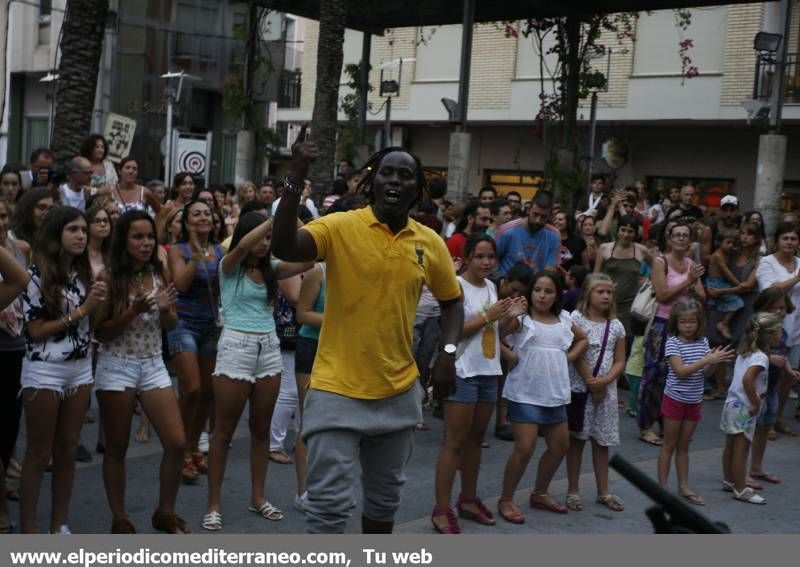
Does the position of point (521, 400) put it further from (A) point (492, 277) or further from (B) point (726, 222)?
(B) point (726, 222)

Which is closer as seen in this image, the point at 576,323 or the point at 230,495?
the point at 230,495

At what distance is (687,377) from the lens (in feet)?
23.6

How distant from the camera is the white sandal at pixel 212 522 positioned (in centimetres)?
594

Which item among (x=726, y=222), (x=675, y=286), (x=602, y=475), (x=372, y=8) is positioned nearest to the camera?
(x=602, y=475)

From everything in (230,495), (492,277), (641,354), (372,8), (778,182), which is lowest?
(230,495)

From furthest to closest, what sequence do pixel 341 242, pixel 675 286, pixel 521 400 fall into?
pixel 675 286, pixel 521 400, pixel 341 242

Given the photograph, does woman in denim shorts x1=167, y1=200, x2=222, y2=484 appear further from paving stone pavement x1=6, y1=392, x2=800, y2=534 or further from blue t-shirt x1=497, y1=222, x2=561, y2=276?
blue t-shirt x1=497, y1=222, x2=561, y2=276

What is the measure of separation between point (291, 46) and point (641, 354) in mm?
29194

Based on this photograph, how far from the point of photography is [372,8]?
17.5 m

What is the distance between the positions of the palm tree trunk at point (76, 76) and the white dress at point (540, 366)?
23.4 ft

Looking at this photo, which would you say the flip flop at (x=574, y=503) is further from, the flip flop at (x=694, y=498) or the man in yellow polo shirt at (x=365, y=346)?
the man in yellow polo shirt at (x=365, y=346)

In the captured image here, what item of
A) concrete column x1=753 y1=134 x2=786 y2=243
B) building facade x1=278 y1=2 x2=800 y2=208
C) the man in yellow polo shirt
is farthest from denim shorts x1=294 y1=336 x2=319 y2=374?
building facade x1=278 y1=2 x2=800 y2=208

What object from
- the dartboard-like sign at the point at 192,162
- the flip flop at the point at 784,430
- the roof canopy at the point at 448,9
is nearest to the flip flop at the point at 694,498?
the flip flop at the point at 784,430

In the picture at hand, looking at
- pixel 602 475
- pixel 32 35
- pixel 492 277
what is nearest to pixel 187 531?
pixel 602 475
